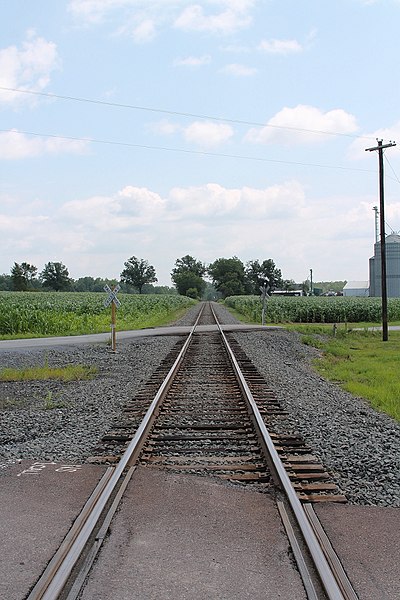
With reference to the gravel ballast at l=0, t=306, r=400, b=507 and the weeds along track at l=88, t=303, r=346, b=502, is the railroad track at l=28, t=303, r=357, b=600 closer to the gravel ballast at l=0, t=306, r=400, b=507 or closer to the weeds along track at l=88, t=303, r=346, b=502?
the weeds along track at l=88, t=303, r=346, b=502

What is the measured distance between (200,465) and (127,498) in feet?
4.46

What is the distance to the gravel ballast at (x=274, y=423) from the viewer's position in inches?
262

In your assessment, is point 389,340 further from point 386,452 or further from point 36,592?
point 36,592

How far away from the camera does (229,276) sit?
17525 centimetres

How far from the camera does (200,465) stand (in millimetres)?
6664

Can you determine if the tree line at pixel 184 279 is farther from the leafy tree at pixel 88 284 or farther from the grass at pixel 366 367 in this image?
the grass at pixel 366 367

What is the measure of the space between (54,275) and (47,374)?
139 metres

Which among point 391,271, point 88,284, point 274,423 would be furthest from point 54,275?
point 274,423

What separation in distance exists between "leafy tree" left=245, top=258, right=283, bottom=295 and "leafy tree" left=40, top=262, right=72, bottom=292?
172 feet

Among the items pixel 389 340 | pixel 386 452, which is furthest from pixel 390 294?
pixel 386 452

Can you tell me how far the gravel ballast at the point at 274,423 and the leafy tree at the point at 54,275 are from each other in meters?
135

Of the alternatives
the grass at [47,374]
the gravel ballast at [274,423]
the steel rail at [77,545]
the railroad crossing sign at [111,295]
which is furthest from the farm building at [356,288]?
the steel rail at [77,545]

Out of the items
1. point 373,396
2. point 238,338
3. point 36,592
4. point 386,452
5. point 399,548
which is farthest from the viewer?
point 238,338

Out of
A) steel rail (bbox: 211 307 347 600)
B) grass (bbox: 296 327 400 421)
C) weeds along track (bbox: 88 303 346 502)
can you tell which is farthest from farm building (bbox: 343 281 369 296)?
steel rail (bbox: 211 307 347 600)
